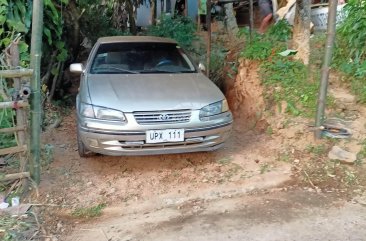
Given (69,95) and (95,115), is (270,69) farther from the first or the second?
(69,95)

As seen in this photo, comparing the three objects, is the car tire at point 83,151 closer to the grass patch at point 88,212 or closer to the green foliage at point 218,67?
the grass patch at point 88,212

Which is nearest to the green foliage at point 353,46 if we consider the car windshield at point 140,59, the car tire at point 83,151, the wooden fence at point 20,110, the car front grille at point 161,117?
the car windshield at point 140,59

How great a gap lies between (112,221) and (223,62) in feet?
15.0

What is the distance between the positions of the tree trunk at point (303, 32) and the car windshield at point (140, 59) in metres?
1.86

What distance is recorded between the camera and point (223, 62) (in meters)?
7.59

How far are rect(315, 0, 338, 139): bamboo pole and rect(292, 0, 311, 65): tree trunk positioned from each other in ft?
4.59

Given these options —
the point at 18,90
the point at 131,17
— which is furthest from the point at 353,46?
the point at 131,17

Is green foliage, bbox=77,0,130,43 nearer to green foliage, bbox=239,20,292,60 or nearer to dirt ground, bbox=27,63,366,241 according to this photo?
green foliage, bbox=239,20,292,60

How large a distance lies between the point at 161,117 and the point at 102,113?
60 centimetres

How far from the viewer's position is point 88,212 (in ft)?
12.6

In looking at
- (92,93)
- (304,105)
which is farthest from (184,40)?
(92,93)

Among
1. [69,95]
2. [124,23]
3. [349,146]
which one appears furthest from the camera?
[124,23]

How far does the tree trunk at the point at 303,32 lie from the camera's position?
251 inches

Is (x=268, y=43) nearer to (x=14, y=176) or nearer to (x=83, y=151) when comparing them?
(x=83, y=151)
